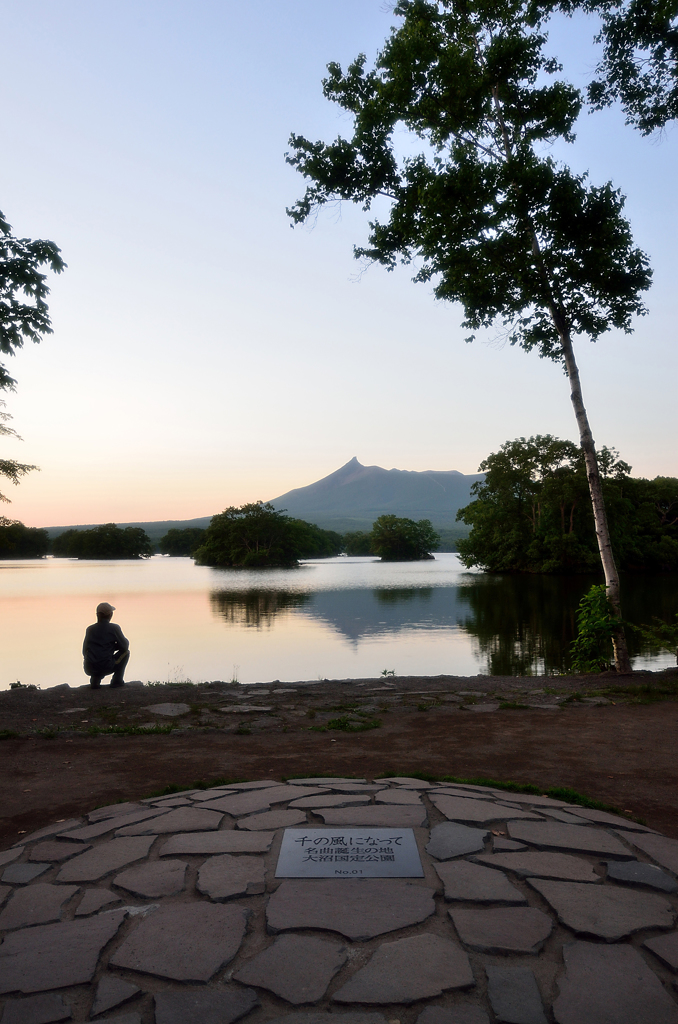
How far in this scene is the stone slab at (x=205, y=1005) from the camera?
2018 mm

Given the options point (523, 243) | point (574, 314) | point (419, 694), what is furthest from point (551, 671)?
point (523, 243)

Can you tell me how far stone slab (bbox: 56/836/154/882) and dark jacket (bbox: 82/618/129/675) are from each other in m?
6.46

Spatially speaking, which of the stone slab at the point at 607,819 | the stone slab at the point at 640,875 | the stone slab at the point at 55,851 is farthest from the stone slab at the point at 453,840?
the stone slab at the point at 55,851

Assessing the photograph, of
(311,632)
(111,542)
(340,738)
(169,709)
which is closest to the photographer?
(340,738)

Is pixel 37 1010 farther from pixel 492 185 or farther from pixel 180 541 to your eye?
pixel 180 541

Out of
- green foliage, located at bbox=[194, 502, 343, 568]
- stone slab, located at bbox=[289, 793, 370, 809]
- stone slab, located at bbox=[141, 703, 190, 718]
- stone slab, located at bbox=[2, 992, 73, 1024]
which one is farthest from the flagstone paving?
green foliage, located at bbox=[194, 502, 343, 568]

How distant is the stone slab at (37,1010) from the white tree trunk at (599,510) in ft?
29.5

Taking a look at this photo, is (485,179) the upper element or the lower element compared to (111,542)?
upper

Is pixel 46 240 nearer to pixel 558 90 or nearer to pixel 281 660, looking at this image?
pixel 558 90

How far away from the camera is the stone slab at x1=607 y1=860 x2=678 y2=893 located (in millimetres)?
2801

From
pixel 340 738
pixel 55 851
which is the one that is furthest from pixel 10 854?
pixel 340 738

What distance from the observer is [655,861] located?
306cm

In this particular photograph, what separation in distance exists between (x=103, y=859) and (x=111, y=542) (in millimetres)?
116815

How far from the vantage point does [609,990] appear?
2.13 meters
